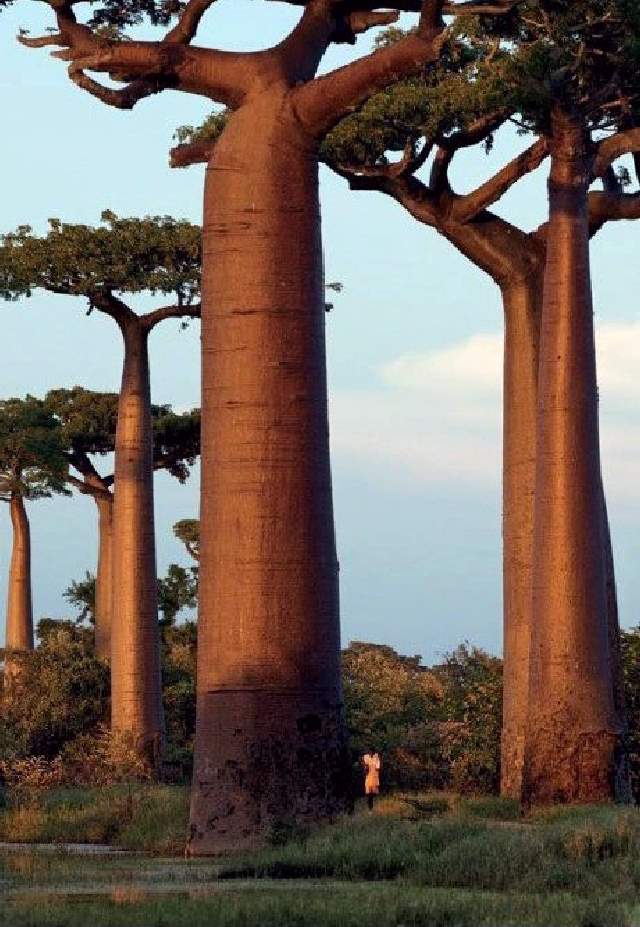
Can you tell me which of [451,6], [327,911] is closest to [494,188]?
[451,6]

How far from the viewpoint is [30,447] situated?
3778 centimetres

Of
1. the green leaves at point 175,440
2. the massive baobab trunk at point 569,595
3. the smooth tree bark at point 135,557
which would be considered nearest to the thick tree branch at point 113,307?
the smooth tree bark at point 135,557

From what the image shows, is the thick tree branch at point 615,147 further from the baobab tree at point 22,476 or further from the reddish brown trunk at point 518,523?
the baobab tree at point 22,476

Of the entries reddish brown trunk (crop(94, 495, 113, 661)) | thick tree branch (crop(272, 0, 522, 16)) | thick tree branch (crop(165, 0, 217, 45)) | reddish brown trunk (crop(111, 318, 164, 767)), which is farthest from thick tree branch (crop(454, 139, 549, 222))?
reddish brown trunk (crop(94, 495, 113, 661))

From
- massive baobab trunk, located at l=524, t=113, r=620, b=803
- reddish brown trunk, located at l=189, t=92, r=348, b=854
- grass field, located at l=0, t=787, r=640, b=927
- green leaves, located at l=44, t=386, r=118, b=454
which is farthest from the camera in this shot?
green leaves, located at l=44, t=386, r=118, b=454

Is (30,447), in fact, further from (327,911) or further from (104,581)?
(327,911)

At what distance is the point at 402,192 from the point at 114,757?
9.65 metres

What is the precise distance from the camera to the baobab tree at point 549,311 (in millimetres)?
19484

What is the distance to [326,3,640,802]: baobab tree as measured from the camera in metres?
19.5

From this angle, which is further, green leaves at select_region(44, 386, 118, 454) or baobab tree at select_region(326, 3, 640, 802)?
green leaves at select_region(44, 386, 118, 454)

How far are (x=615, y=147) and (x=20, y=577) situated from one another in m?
23.0

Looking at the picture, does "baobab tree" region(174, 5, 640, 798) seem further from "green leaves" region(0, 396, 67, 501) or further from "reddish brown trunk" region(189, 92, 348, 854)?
"green leaves" region(0, 396, 67, 501)

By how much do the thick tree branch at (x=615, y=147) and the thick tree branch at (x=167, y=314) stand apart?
10.4 meters

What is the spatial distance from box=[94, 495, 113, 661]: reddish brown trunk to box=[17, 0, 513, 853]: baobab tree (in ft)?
64.6
